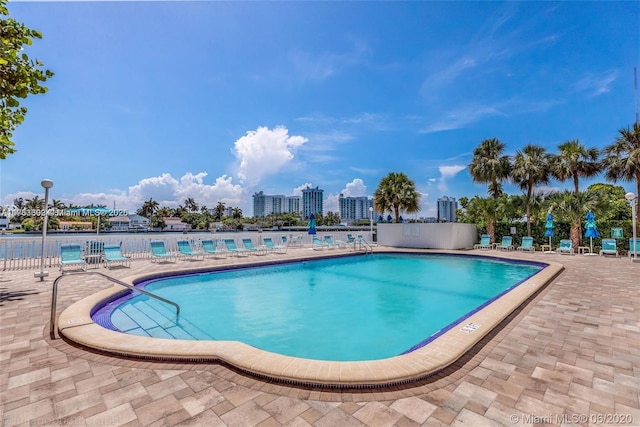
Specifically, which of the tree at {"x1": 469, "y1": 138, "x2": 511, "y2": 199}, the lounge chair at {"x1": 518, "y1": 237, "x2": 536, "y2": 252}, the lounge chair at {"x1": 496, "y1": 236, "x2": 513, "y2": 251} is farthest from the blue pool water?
the tree at {"x1": 469, "y1": 138, "x2": 511, "y2": 199}

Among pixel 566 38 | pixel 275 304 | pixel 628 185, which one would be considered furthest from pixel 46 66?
pixel 628 185

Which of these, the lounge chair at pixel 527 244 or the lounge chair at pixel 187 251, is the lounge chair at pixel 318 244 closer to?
the lounge chair at pixel 187 251

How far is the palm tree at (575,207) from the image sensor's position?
13820 millimetres

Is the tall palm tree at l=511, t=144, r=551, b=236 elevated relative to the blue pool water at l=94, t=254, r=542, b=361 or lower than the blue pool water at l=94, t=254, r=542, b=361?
elevated

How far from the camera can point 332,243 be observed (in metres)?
16.4

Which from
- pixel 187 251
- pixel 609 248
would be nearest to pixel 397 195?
pixel 609 248

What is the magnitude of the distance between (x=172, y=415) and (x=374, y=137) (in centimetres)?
1938

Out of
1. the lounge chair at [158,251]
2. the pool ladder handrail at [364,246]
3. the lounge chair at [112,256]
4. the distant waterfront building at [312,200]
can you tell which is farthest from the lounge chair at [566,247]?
the distant waterfront building at [312,200]

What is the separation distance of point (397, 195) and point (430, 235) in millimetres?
4007

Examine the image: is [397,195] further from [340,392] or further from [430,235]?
[340,392]

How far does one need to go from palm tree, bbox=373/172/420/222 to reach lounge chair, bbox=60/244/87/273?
16.6m

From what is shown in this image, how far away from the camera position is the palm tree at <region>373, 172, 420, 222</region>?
65.7ft

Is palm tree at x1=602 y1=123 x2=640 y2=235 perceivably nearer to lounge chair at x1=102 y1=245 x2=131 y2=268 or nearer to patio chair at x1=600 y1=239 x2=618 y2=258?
patio chair at x1=600 y1=239 x2=618 y2=258

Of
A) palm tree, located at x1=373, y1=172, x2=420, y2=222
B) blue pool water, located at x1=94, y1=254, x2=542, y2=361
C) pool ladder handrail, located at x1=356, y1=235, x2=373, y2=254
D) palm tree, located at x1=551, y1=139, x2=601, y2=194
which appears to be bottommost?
blue pool water, located at x1=94, y1=254, x2=542, y2=361
